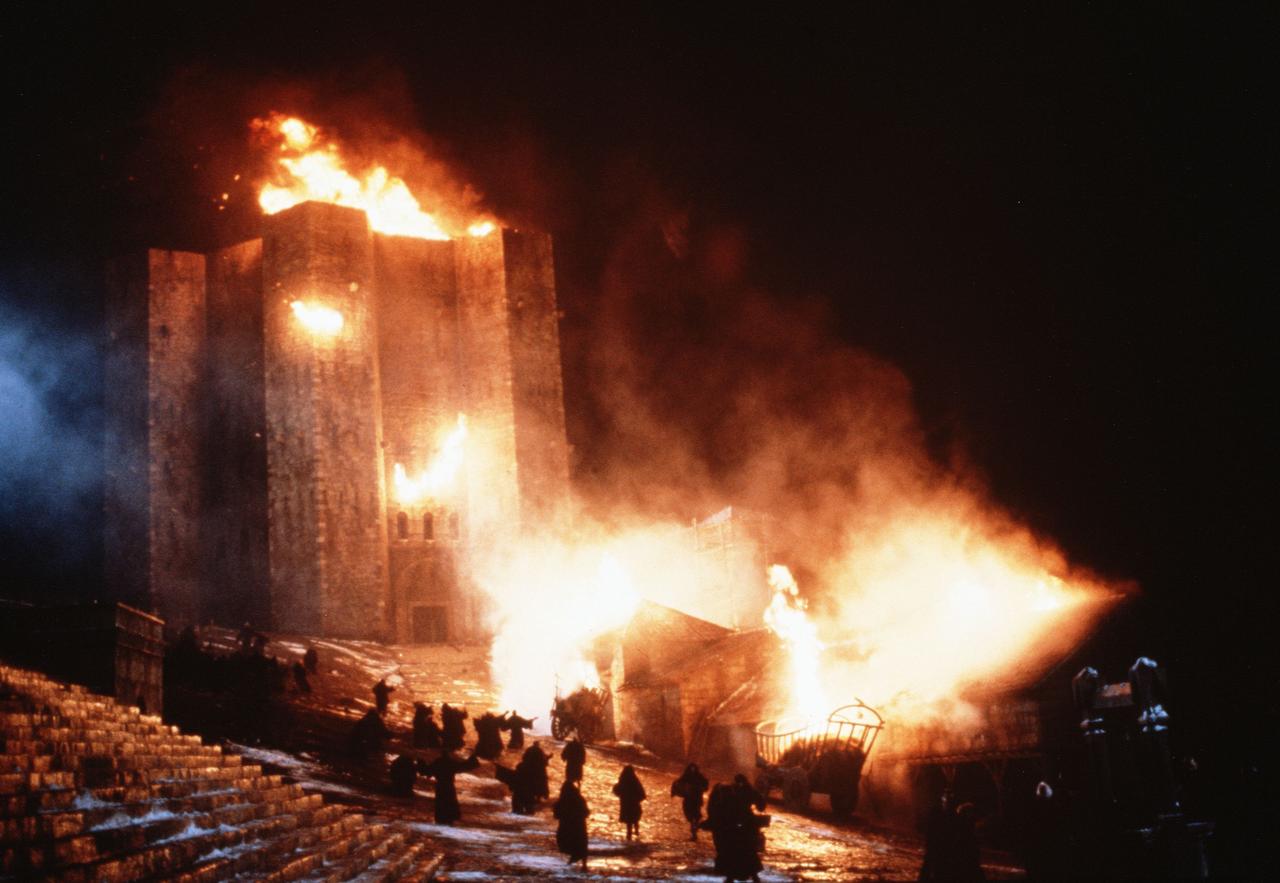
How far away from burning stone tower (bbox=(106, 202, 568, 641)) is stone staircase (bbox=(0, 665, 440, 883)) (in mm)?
24468

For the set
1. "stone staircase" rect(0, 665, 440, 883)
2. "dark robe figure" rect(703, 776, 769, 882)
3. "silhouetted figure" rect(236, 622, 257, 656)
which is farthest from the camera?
"silhouetted figure" rect(236, 622, 257, 656)

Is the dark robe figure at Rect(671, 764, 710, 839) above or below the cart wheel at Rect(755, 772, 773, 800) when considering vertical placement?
above

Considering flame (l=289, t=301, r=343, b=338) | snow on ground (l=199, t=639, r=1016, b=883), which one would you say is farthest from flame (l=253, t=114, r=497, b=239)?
snow on ground (l=199, t=639, r=1016, b=883)

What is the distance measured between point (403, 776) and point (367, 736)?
312 centimetres

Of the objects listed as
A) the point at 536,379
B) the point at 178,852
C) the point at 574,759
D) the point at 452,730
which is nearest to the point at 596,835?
the point at 574,759

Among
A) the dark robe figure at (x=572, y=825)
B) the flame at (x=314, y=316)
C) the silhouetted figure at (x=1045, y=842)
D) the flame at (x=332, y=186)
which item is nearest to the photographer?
the silhouetted figure at (x=1045, y=842)

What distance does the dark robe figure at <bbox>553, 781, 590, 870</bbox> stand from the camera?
11.8m

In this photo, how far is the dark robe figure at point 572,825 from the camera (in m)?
11.8

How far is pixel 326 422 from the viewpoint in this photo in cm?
3728

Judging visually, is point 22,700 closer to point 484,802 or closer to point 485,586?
point 484,802

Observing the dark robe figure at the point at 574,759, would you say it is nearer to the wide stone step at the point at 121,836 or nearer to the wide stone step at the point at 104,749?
the wide stone step at the point at 104,749

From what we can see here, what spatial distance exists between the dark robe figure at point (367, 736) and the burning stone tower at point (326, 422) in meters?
17.3

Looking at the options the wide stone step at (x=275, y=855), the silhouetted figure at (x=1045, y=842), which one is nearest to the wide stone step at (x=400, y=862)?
the wide stone step at (x=275, y=855)

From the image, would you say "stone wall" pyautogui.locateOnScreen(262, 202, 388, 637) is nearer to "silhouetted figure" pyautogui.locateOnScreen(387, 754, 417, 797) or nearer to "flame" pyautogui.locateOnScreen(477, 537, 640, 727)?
"flame" pyautogui.locateOnScreen(477, 537, 640, 727)
